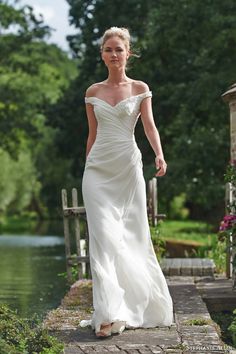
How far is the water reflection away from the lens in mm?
11562

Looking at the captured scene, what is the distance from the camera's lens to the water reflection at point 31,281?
1156cm

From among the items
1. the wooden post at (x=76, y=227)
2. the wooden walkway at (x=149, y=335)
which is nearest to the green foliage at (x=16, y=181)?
the wooden post at (x=76, y=227)

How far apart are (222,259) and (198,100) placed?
1048 cm

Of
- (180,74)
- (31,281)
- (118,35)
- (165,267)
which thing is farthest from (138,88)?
(180,74)

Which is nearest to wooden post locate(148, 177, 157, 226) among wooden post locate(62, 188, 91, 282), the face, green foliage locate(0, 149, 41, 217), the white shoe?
wooden post locate(62, 188, 91, 282)

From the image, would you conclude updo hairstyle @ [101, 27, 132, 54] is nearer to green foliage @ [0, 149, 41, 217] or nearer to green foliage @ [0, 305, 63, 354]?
green foliage @ [0, 305, 63, 354]

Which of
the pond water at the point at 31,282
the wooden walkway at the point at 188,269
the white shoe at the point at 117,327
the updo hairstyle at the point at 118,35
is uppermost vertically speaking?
the updo hairstyle at the point at 118,35

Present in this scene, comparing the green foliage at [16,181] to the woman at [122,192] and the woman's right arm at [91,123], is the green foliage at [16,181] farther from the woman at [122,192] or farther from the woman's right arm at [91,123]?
the woman at [122,192]

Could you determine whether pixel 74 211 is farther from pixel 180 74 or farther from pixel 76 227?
pixel 180 74

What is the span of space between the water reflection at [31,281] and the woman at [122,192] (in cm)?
338

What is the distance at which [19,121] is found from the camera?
38.4 metres

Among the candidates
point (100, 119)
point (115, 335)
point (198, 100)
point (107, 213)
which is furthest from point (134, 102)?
point (198, 100)

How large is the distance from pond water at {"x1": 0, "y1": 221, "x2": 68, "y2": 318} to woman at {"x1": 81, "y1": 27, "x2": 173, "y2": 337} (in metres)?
3.06

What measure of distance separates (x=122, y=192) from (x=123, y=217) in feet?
0.68
